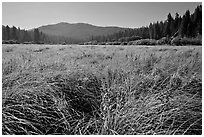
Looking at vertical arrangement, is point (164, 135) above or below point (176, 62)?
below

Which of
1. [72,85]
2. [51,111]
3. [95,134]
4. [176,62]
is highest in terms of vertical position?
[176,62]

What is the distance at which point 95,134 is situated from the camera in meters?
1.26

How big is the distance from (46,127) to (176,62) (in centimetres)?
195

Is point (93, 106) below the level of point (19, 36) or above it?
below

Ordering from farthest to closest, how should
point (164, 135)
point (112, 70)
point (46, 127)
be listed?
point (112, 70) → point (46, 127) → point (164, 135)

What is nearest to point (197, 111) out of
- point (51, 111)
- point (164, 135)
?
point (164, 135)

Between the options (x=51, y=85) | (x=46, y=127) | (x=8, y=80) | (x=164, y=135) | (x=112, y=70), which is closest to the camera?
(x=164, y=135)

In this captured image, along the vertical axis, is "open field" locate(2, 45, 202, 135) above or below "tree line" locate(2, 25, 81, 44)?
below

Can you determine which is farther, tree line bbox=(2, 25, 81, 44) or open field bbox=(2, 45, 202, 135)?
tree line bbox=(2, 25, 81, 44)

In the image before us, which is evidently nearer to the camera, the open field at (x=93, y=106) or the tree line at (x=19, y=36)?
the open field at (x=93, y=106)

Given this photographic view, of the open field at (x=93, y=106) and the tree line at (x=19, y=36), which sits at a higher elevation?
the tree line at (x=19, y=36)

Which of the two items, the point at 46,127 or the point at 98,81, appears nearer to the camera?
the point at 46,127

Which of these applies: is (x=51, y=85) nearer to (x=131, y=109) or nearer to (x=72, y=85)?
(x=72, y=85)

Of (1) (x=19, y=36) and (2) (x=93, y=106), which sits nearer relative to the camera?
(2) (x=93, y=106)
